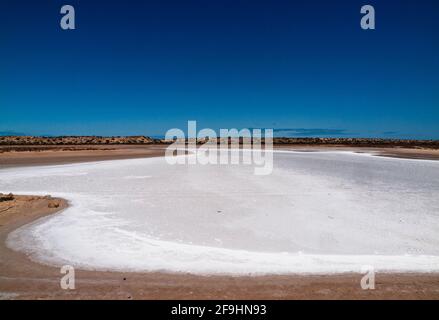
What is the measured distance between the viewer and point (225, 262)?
496cm

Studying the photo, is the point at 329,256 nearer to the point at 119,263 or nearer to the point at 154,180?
the point at 119,263

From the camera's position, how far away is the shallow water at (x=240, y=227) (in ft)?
16.5

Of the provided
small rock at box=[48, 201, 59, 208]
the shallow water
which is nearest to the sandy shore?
the shallow water

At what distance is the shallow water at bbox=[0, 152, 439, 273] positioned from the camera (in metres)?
5.03

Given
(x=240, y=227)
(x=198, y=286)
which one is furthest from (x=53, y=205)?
(x=198, y=286)

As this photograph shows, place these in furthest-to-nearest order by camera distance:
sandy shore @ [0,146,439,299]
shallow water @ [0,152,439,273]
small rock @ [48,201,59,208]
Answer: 1. small rock @ [48,201,59,208]
2. shallow water @ [0,152,439,273]
3. sandy shore @ [0,146,439,299]

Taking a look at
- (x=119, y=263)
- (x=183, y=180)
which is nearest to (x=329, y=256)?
(x=119, y=263)

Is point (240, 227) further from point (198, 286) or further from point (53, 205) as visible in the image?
point (53, 205)

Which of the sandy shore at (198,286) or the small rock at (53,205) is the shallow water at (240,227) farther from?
the small rock at (53,205)

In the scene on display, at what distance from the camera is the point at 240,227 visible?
665cm

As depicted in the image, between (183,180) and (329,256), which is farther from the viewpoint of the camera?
(183,180)

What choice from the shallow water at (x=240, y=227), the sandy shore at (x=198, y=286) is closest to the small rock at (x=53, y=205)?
the shallow water at (x=240, y=227)

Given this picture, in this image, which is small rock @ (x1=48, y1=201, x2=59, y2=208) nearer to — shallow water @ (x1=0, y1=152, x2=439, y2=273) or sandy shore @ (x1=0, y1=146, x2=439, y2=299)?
shallow water @ (x1=0, y1=152, x2=439, y2=273)
